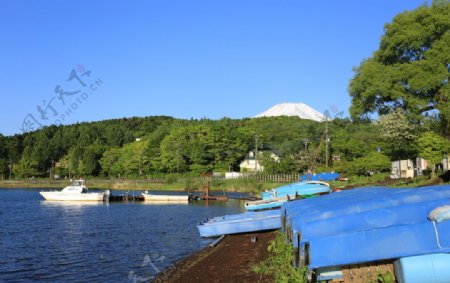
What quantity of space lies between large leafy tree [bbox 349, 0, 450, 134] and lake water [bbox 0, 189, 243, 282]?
1768 centimetres

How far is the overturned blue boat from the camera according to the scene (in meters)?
25.9

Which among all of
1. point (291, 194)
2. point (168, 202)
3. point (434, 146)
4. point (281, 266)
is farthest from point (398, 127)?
point (168, 202)

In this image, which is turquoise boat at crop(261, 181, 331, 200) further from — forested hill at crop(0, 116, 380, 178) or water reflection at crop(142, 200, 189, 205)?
forested hill at crop(0, 116, 380, 178)

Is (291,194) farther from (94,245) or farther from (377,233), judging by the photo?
(377,233)

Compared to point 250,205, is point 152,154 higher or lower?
higher

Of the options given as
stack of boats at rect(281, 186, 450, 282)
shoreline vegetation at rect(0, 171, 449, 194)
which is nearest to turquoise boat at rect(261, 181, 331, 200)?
shoreline vegetation at rect(0, 171, 449, 194)

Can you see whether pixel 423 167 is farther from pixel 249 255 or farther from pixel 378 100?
pixel 249 255

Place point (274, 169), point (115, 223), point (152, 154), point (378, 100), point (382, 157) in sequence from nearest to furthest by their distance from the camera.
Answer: point (115, 223) < point (378, 100) < point (382, 157) < point (274, 169) < point (152, 154)

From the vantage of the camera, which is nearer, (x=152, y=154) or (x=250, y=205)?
(x=250, y=205)

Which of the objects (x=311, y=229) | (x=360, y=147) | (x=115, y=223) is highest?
(x=360, y=147)

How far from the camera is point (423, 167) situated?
50531 millimetres

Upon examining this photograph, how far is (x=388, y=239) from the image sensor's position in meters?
10.4

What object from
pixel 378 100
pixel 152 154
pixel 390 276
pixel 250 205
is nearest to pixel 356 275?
pixel 390 276

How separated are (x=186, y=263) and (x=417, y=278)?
11696mm
